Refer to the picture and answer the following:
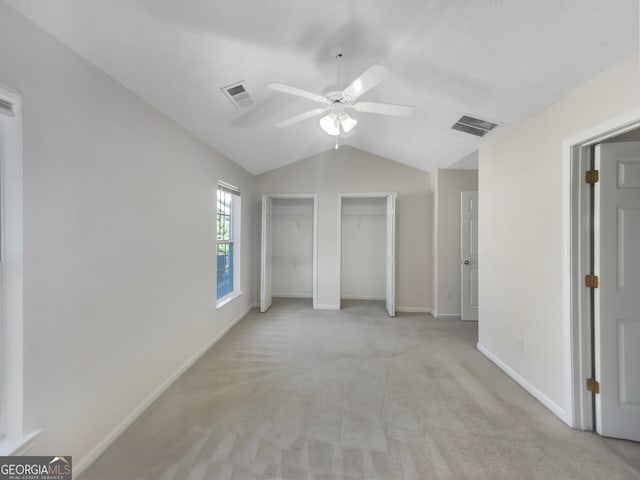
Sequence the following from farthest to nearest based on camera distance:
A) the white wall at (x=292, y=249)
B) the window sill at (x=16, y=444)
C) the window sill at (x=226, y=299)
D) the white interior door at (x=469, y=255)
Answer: the white wall at (x=292, y=249)
the white interior door at (x=469, y=255)
the window sill at (x=226, y=299)
the window sill at (x=16, y=444)

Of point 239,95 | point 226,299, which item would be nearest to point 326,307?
point 226,299

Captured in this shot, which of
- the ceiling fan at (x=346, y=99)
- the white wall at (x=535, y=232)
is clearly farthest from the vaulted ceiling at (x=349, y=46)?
the ceiling fan at (x=346, y=99)

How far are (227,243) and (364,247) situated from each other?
107 inches

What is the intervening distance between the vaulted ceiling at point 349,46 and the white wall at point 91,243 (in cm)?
22

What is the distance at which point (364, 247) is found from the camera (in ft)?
17.5

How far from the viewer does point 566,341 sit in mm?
1869

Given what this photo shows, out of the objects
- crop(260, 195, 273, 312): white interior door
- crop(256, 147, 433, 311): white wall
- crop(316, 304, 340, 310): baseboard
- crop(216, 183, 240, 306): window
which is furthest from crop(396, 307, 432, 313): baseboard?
crop(216, 183, 240, 306): window

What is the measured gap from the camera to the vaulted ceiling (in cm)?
137

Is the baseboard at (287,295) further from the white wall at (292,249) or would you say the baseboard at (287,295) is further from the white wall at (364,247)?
the white wall at (364,247)

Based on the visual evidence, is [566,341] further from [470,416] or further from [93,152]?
[93,152]

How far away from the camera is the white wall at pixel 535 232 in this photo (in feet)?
5.68

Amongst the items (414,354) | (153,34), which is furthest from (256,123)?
(414,354)

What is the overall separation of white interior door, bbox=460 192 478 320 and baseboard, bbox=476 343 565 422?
3.95 feet

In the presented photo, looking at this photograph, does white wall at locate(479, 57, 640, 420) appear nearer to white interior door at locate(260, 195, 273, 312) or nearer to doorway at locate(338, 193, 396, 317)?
doorway at locate(338, 193, 396, 317)
